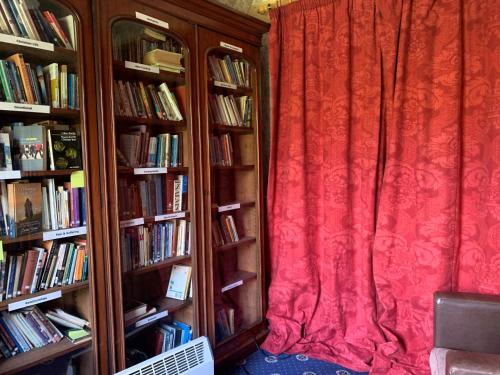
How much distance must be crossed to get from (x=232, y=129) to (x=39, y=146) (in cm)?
117

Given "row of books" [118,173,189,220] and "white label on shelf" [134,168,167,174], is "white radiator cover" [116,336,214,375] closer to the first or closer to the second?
"row of books" [118,173,189,220]

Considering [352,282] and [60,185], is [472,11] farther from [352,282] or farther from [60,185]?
[60,185]

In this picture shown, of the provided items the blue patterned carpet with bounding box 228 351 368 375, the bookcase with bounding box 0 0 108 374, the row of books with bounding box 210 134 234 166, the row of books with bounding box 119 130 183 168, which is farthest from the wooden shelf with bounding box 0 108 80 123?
the blue patterned carpet with bounding box 228 351 368 375

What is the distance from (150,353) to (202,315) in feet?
1.11

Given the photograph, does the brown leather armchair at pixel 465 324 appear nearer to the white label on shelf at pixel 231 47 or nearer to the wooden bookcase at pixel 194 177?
the wooden bookcase at pixel 194 177

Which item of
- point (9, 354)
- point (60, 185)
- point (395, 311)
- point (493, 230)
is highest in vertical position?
point (60, 185)

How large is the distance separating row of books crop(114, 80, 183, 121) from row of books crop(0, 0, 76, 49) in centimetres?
28

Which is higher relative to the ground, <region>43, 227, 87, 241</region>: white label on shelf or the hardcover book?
the hardcover book

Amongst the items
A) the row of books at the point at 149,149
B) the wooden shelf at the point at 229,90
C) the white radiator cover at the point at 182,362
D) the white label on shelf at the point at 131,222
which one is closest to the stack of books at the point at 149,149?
the row of books at the point at 149,149

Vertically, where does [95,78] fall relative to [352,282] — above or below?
above

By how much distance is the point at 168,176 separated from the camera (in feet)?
6.72

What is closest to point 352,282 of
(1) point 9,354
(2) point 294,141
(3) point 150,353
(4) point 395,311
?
(4) point 395,311

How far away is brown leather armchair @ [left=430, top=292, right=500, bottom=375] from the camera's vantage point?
5.53ft

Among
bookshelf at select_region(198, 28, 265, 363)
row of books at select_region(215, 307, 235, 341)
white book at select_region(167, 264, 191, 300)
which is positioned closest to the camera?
white book at select_region(167, 264, 191, 300)
